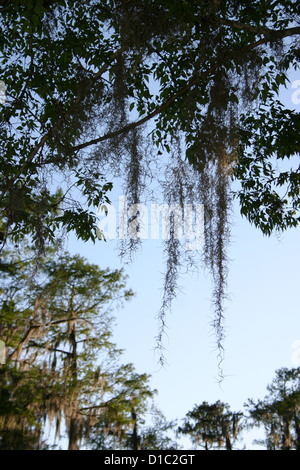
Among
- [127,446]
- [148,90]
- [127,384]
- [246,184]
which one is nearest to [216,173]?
[148,90]

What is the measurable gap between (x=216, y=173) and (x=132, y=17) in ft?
3.19

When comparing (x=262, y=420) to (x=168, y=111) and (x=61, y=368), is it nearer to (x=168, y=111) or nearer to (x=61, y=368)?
(x=61, y=368)

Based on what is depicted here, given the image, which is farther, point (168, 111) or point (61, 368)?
point (61, 368)

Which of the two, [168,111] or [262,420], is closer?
[168,111]

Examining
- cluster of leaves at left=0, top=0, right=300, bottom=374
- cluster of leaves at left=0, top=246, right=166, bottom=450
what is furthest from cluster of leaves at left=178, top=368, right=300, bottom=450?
cluster of leaves at left=0, top=0, right=300, bottom=374

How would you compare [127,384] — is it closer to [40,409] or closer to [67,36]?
[40,409]

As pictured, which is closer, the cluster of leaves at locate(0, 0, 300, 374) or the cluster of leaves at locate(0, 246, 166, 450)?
the cluster of leaves at locate(0, 0, 300, 374)

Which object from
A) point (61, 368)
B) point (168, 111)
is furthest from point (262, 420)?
point (168, 111)

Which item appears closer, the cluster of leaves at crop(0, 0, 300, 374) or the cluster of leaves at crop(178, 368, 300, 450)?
the cluster of leaves at crop(0, 0, 300, 374)

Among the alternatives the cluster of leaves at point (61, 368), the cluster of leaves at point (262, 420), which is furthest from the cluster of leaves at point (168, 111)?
the cluster of leaves at point (262, 420)

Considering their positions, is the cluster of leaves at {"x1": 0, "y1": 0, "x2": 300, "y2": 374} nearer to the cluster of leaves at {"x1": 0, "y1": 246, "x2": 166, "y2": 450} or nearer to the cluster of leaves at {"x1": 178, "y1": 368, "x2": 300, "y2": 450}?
the cluster of leaves at {"x1": 0, "y1": 246, "x2": 166, "y2": 450}

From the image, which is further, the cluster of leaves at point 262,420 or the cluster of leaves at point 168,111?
the cluster of leaves at point 262,420

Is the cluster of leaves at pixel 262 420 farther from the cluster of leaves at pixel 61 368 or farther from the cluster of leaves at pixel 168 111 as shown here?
the cluster of leaves at pixel 168 111

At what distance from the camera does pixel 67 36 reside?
3.73m
